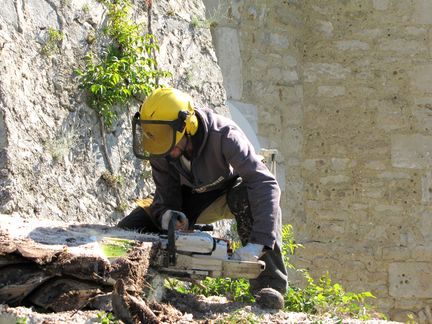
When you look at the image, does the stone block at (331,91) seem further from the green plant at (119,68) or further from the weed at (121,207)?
the weed at (121,207)

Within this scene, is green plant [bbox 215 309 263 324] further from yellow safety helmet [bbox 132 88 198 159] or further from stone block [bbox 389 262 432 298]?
stone block [bbox 389 262 432 298]

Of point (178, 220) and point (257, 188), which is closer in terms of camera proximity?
point (257, 188)

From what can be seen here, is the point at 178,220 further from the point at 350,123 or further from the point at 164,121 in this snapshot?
the point at 350,123

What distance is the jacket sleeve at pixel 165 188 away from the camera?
17.9ft

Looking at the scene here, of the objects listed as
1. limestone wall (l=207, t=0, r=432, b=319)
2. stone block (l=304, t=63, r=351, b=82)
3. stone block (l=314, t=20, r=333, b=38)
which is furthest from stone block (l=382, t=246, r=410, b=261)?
stone block (l=314, t=20, r=333, b=38)

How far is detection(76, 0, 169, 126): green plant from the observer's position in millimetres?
6406

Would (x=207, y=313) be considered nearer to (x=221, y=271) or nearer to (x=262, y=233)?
(x=221, y=271)

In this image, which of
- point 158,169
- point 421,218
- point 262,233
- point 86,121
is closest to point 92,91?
point 86,121

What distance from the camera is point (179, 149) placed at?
17.1ft

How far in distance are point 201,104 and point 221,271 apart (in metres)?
2.68

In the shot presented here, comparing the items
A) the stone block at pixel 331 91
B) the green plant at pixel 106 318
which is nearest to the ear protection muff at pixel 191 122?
the green plant at pixel 106 318

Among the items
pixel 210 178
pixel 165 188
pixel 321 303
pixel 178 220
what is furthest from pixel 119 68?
pixel 321 303

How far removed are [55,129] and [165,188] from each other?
1.03 m

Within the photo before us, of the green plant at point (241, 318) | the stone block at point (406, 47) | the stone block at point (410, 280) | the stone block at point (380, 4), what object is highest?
the stone block at point (380, 4)
